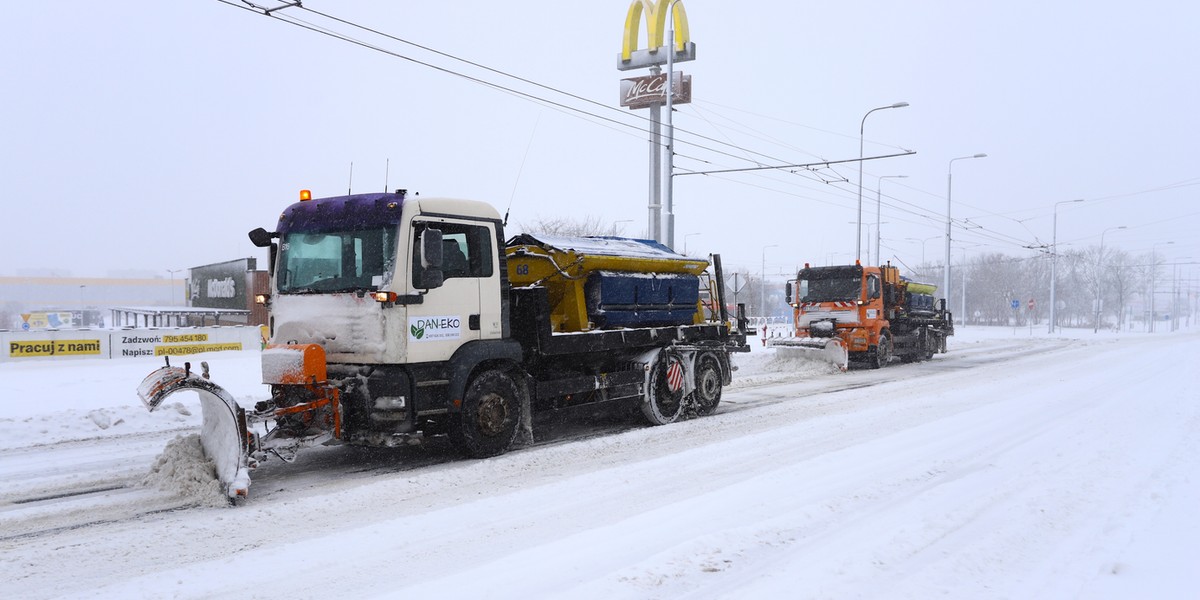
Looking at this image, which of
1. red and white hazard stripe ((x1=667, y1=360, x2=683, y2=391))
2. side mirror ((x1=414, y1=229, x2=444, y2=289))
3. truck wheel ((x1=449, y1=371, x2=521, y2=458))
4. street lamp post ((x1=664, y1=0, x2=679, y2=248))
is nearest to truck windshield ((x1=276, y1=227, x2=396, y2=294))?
side mirror ((x1=414, y1=229, x2=444, y2=289))

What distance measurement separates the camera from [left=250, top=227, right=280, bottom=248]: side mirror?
8.48 meters

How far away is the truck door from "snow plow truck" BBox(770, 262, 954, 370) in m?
14.1

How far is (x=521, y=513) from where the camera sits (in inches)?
253

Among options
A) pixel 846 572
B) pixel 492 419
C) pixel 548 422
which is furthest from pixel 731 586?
pixel 548 422

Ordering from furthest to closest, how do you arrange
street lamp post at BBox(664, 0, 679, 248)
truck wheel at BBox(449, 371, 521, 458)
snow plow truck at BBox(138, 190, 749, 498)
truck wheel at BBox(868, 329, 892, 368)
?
truck wheel at BBox(868, 329, 892, 368), street lamp post at BBox(664, 0, 679, 248), truck wheel at BBox(449, 371, 521, 458), snow plow truck at BBox(138, 190, 749, 498)

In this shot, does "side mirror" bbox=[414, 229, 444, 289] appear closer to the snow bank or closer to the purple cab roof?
the purple cab roof

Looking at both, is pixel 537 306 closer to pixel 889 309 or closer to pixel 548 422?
pixel 548 422

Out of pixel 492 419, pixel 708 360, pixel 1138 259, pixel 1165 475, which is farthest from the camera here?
pixel 1138 259

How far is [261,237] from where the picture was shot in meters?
8.52

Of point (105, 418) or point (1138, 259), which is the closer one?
point (105, 418)

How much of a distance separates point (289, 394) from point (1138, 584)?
6.92 metres

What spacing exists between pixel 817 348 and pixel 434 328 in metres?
15.0

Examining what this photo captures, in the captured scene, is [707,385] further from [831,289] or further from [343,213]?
[831,289]

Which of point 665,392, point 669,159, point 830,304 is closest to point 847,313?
point 830,304
